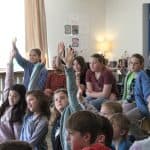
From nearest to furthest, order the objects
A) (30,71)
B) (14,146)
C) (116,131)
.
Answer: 1. (14,146)
2. (116,131)
3. (30,71)

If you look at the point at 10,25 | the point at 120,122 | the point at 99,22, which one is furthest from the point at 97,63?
the point at 99,22

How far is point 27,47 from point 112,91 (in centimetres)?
281

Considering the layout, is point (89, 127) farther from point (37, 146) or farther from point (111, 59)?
point (111, 59)

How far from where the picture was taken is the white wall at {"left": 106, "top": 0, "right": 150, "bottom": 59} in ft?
24.4

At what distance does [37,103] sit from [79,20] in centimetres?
482

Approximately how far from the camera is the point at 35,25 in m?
6.79

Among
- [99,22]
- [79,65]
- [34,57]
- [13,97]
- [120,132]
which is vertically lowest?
[120,132]

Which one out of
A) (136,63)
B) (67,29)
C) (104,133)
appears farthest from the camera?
(67,29)

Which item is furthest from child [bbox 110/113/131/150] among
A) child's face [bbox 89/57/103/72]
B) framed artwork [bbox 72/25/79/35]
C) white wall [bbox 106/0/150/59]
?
framed artwork [bbox 72/25/79/35]

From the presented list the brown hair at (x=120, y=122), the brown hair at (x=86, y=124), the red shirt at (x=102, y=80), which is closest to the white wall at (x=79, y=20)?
the red shirt at (x=102, y=80)

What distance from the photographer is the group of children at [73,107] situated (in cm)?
180

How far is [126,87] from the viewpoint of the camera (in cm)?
430

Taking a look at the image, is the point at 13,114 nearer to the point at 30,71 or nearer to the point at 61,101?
the point at 61,101

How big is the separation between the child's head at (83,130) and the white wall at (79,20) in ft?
18.0
